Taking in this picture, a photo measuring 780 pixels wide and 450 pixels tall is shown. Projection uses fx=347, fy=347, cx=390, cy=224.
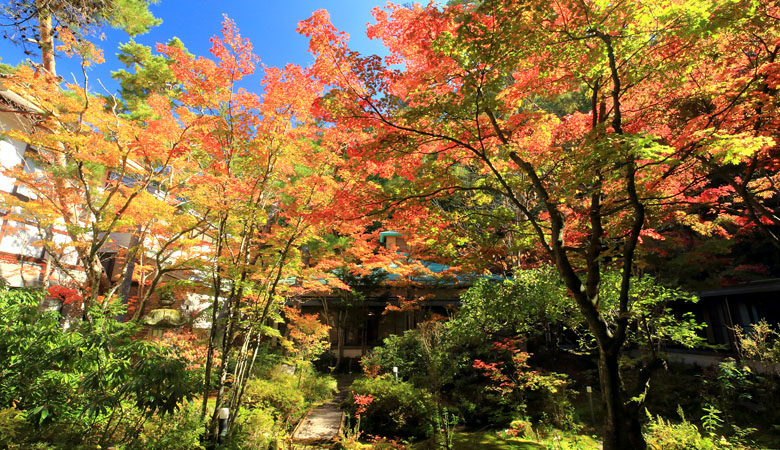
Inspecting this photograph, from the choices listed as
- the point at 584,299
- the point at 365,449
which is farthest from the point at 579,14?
the point at 365,449

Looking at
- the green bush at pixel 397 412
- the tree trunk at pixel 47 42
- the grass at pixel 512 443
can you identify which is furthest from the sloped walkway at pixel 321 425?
the tree trunk at pixel 47 42

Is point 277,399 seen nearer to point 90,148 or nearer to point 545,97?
point 90,148

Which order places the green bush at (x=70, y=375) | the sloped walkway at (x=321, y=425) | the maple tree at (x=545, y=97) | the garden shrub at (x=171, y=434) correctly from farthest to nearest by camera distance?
the sloped walkway at (x=321, y=425) → the garden shrub at (x=171, y=434) → the maple tree at (x=545, y=97) → the green bush at (x=70, y=375)

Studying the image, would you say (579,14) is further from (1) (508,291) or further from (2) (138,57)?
(2) (138,57)

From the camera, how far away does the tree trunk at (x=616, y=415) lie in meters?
4.55

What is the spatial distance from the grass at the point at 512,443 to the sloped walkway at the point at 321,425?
2.08m

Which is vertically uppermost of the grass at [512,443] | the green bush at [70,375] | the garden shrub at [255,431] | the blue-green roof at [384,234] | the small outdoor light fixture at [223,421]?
the blue-green roof at [384,234]

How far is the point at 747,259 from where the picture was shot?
554 inches

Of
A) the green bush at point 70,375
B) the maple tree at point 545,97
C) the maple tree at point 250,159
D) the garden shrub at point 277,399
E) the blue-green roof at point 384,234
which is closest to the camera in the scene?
the green bush at point 70,375

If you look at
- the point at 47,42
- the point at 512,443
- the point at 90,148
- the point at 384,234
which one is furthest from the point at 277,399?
the point at 384,234

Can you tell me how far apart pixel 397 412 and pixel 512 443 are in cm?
288

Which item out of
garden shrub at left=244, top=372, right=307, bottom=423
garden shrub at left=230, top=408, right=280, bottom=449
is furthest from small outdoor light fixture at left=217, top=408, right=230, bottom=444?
garden shrub at left=244, top=372, right=307, bottom=423

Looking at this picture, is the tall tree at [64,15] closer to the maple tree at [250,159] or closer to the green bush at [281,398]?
the maple tree at [250,159]

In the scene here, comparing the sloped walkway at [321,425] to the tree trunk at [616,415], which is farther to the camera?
the sloped walkway at [321,425]
